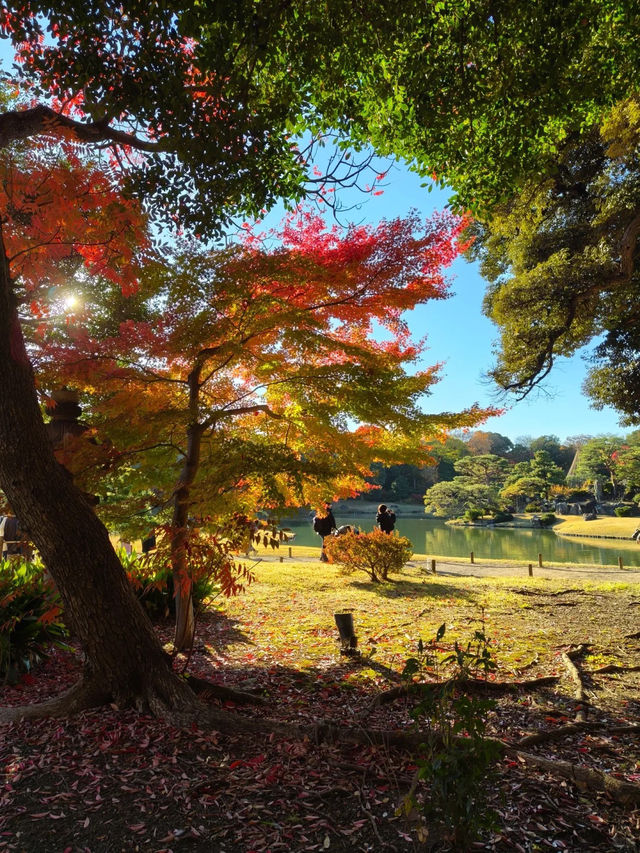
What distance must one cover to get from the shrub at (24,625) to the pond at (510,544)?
1581 cm

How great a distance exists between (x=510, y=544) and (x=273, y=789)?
28.9m

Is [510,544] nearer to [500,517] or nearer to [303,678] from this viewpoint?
[500,517]

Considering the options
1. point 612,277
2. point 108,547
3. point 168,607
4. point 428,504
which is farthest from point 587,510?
point 108,547

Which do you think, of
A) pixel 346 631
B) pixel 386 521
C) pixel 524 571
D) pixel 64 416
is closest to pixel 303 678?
pixel 346 631

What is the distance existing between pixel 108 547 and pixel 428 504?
45.3 metres

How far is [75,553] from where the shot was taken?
359 cm

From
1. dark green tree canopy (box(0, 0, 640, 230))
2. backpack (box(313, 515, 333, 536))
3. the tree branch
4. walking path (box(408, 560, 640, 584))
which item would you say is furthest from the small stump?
backpack (box(313, 515, 333, 536))

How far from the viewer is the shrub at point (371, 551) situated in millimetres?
10984

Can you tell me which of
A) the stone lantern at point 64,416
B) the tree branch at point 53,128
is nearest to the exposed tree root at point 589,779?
the tree branch at point 53,128

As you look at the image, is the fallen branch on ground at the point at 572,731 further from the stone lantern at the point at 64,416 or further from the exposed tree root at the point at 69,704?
the stone lantern at the point at 64,416

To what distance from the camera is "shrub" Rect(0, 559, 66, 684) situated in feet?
16.3

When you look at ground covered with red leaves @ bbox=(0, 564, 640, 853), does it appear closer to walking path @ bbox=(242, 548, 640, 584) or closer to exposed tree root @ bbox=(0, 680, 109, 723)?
exposed tree root @ bbox=(0, 680, 109, 723)

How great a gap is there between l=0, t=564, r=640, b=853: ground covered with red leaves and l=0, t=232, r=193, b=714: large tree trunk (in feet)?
0.78

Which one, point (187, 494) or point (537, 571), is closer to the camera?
point (187, 494)
